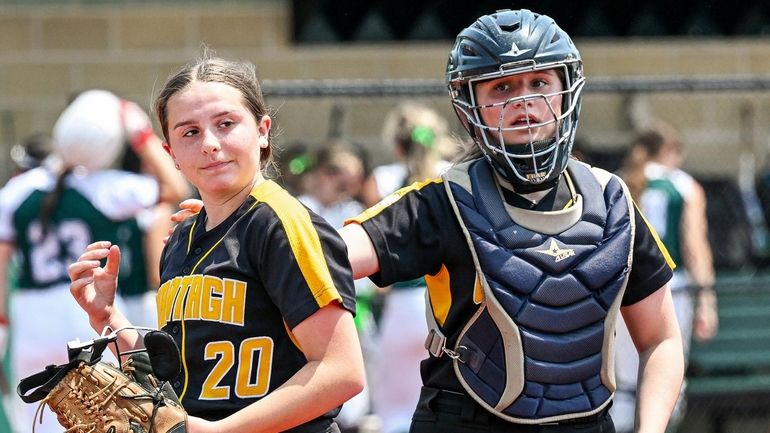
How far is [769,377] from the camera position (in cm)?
789

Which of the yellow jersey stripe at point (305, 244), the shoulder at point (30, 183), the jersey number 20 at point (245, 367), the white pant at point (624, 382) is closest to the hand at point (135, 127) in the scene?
the shoulder at point (30, 183)

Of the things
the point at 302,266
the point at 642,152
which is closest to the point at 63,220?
the point at 642,152

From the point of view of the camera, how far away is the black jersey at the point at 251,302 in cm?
277

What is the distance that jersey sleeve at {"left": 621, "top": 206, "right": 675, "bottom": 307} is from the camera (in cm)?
321

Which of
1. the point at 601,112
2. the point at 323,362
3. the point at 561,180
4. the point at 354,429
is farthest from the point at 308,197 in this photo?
the point at 323,362

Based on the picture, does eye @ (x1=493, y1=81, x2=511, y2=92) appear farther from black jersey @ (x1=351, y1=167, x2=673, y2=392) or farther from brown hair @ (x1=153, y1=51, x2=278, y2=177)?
brown hair @ (x1=153, y1=51, x2=278, y2=177)

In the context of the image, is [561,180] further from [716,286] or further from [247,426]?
[716,286]

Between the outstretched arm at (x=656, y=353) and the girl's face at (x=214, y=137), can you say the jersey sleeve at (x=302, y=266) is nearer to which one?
the girl's face at (x=214, y=137)

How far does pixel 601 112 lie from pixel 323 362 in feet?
22.7

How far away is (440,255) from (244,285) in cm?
54

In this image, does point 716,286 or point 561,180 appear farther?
point 716,286

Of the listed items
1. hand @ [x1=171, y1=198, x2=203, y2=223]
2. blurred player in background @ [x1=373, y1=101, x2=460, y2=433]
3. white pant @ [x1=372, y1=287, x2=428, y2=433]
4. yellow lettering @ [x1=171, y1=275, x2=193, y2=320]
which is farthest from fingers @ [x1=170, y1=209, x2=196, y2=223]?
white pant @ [x1=372, y1=287, x2=428, y2=433]

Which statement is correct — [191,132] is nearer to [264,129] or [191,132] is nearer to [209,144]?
[209,144]

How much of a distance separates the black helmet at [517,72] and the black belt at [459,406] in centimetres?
52
